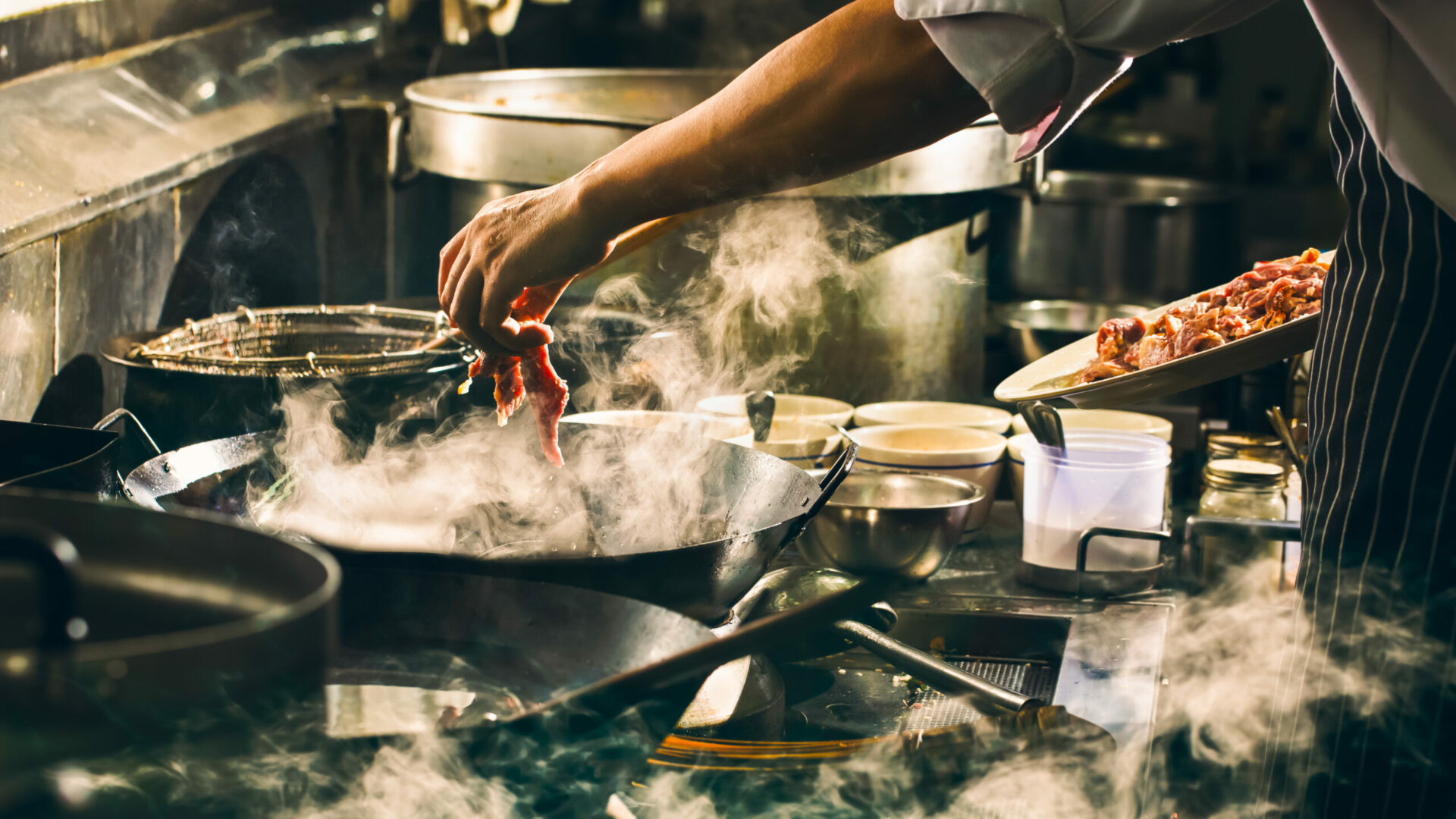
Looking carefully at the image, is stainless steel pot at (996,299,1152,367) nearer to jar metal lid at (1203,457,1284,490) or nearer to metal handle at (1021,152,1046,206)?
metal handle at (1021,152,1046,206)

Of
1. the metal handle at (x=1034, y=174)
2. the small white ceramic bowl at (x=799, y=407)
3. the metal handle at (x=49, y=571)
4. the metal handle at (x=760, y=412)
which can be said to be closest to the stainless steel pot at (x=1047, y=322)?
the metal handle at (x=1034, y=174)

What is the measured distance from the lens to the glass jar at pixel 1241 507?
79.6 inches

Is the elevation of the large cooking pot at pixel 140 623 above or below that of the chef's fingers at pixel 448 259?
below

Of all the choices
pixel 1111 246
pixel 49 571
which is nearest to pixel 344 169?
pixel 1111 246

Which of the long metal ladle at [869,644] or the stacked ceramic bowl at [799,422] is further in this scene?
the stacked ceramic bowl at [799,422]

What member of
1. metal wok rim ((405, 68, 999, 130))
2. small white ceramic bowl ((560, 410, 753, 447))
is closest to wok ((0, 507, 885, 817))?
small white ceramic bowl ((560, 410, 753, 447))

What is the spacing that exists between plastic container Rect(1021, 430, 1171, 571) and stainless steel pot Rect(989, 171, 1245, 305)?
176 centimetres

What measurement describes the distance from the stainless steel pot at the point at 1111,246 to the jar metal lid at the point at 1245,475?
160 centimetres

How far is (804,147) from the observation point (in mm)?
1191

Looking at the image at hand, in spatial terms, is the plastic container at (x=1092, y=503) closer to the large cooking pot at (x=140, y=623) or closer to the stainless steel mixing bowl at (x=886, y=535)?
the stainless steel mixing bowl at (x=886, y=535)

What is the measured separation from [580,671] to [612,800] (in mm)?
145

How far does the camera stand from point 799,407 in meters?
2.48

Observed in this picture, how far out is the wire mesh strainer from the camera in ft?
6.09

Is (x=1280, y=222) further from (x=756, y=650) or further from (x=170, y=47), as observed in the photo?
(x=756, y=650)
